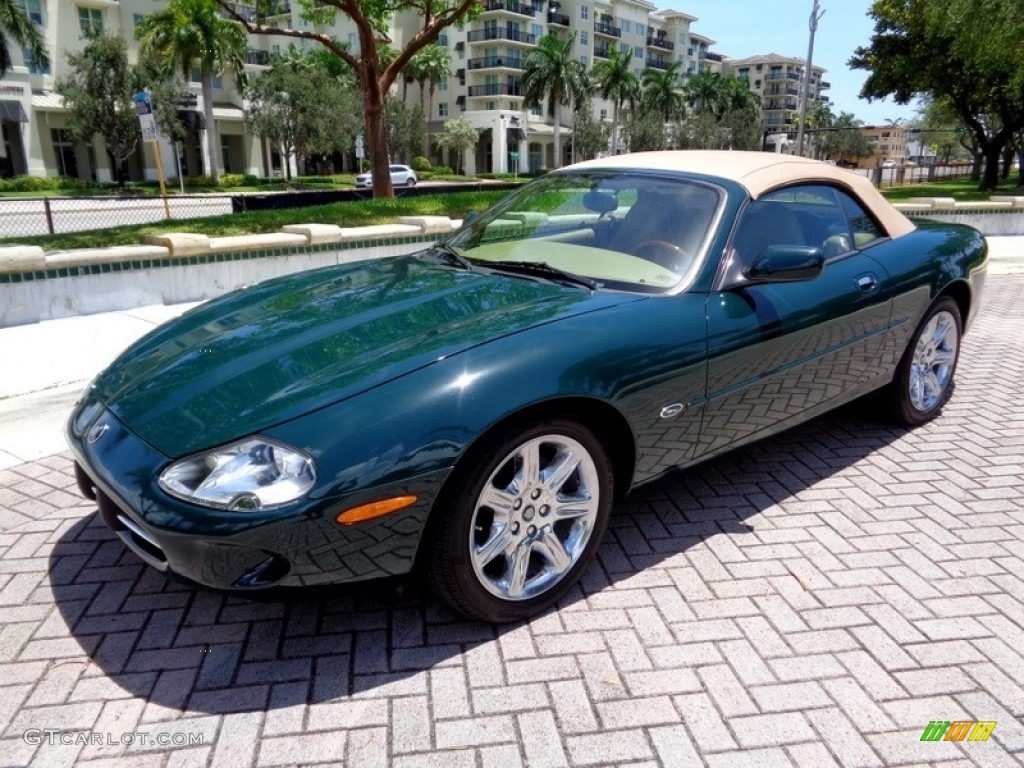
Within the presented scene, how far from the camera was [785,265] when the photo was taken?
3041 millimetres

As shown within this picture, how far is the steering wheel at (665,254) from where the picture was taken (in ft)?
10.2

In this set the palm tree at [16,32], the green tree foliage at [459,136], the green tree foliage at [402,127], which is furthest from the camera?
the green tree foliage at [459,136]

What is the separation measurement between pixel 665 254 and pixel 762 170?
75 cm

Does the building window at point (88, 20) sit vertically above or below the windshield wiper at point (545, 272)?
above

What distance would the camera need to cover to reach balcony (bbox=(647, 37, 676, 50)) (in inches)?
3310

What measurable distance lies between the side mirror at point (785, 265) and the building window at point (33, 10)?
1891 inches

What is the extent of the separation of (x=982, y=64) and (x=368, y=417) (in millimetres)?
26395

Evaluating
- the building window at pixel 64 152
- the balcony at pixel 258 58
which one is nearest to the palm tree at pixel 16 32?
the building window at pixel 64 152

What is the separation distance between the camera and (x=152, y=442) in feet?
7.61

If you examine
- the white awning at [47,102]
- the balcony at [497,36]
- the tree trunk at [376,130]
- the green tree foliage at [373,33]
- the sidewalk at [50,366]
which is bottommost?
the sidewalk at [50,366]

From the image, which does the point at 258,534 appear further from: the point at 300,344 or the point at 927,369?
the point at 927,369

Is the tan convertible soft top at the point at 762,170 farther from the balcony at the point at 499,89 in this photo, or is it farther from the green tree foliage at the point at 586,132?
the balcony at the point at 499,89

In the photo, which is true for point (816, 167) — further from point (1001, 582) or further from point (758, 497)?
point (1001, 582)

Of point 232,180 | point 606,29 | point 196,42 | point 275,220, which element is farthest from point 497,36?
point 275,220
